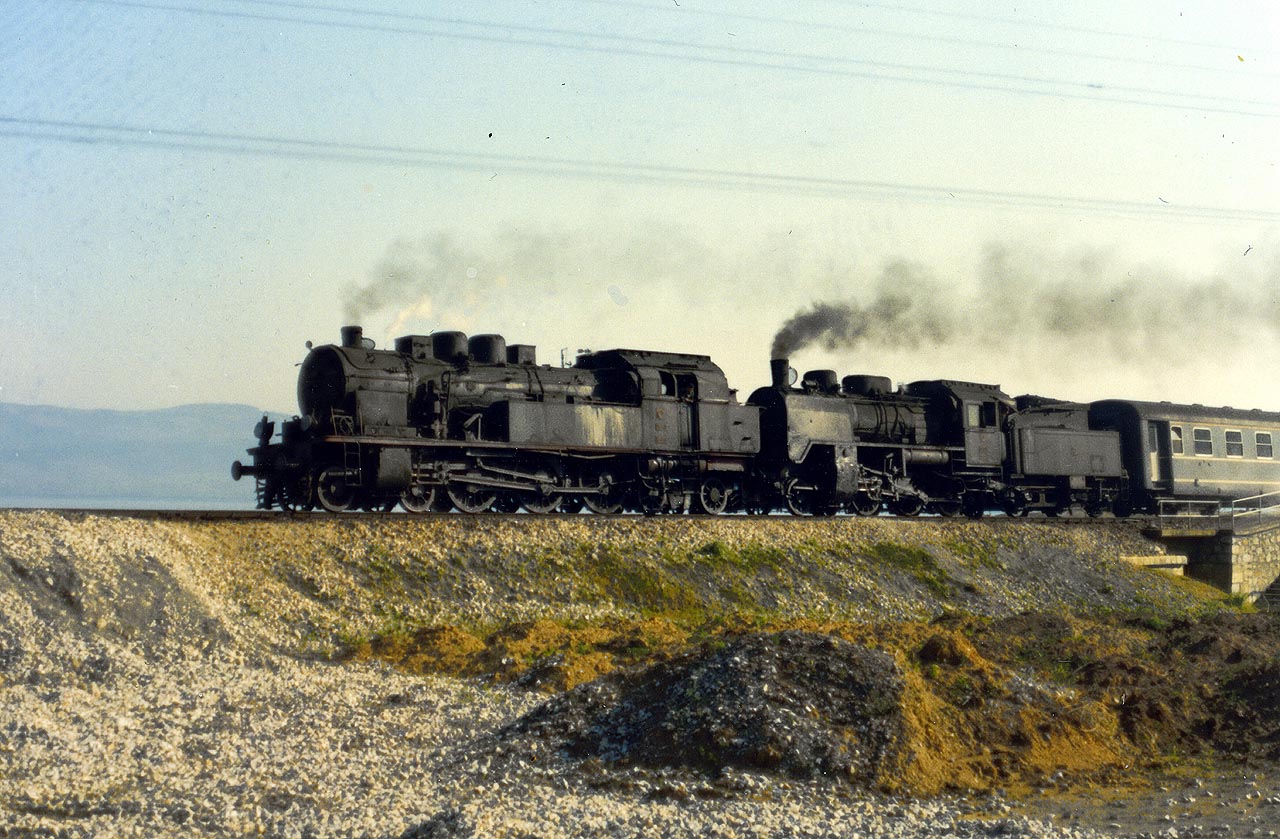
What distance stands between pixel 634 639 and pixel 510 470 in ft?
23.5

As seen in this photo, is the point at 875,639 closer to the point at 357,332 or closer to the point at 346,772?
the point at 346,772

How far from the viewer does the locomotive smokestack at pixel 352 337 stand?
23984mm

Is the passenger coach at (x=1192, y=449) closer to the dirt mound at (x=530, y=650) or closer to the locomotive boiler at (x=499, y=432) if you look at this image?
the locomotive boiler at (x=499, y=432)

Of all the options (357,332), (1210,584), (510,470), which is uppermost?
(357,332)

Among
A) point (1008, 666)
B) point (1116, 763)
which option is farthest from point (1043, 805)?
point (1008, 666)

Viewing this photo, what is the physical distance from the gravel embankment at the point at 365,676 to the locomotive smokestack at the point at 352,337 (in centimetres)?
493

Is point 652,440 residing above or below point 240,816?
above

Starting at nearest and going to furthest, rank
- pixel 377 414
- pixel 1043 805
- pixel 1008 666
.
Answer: pixel 1043 805, pixel 1008 666, pixel 377 414

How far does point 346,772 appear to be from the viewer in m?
11.7

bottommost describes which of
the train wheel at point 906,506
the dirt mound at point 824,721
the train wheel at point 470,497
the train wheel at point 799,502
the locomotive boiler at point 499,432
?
the dirt mound at point 824,721

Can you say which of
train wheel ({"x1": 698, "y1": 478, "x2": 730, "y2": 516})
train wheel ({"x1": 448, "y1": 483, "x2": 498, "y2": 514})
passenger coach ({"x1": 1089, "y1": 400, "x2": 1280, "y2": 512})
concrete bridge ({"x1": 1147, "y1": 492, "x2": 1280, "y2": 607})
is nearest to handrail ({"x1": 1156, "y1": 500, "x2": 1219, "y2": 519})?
→ concrete bridge ({"x1": 1147, "y1": 492, "x2": 1280, "y2": 607})

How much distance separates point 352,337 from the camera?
24.1m

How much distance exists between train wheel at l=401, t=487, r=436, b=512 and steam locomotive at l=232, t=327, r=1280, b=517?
0.11 feet

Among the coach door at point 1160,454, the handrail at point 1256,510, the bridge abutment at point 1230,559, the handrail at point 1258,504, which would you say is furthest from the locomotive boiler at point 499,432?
the handrail at point 1258,504
